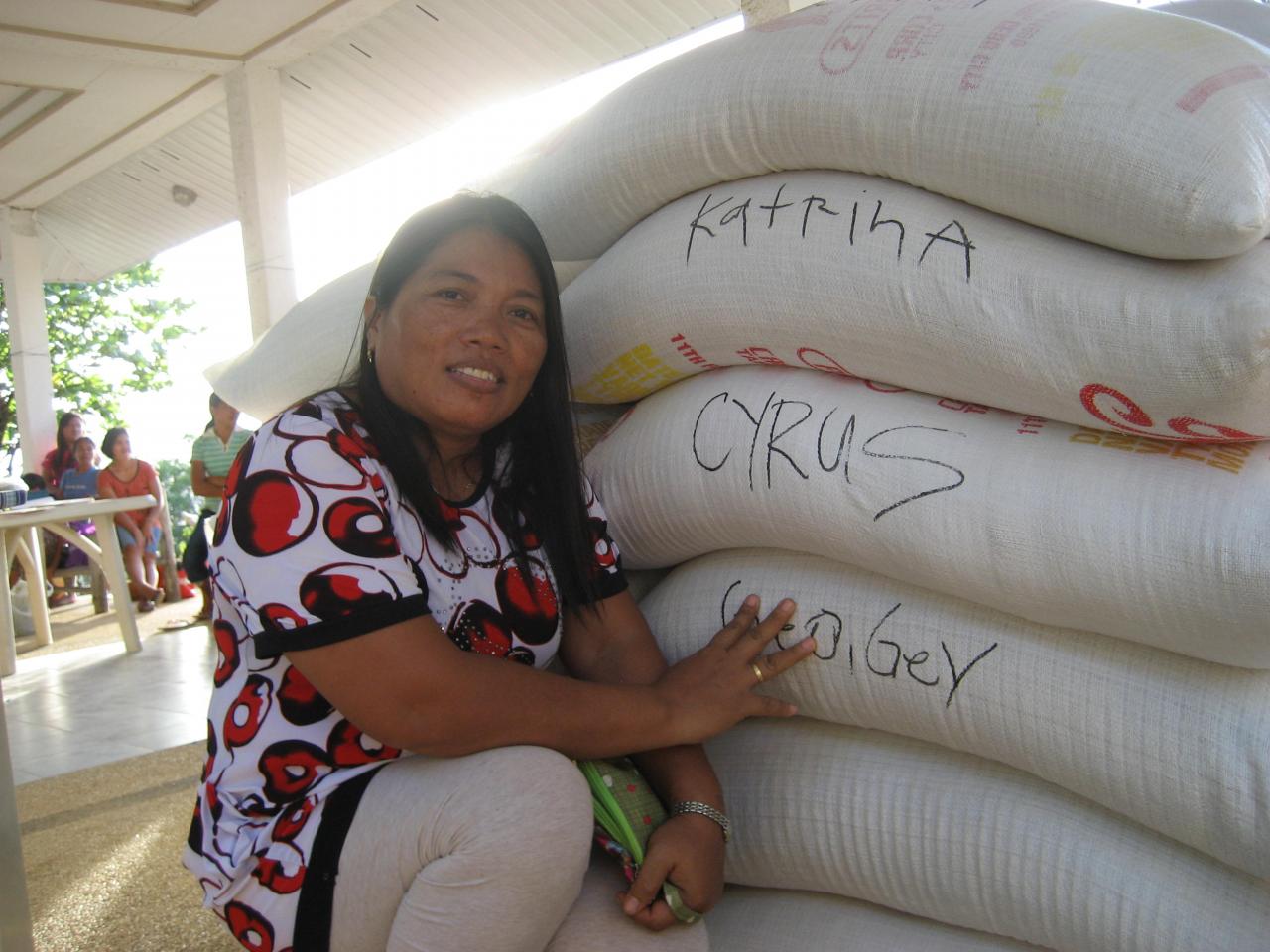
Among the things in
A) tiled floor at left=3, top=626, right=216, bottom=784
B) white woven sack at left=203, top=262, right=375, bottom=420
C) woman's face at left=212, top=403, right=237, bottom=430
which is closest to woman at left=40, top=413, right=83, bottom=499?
tiled floor at left=3, top=626, right=216, bottom=784

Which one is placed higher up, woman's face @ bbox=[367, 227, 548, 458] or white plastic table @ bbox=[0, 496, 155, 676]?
woman's face @ bbox=[367, 227, 548, 458]

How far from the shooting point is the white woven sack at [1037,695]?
2.93ft

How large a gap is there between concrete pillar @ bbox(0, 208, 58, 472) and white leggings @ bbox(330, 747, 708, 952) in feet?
28.5

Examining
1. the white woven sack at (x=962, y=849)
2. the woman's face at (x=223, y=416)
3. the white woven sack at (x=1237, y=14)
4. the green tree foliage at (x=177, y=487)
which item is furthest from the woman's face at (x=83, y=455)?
the white woven sack at (x=1237, y=14)

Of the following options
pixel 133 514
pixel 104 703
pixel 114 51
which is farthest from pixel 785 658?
pixel 133 514

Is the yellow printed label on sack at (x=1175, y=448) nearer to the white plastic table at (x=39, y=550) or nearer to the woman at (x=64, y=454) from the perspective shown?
the white plastic table at (x=39, y=550)

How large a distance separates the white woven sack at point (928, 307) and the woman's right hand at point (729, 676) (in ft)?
0.96

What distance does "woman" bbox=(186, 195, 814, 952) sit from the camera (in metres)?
0.91

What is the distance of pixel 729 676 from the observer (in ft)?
3.62

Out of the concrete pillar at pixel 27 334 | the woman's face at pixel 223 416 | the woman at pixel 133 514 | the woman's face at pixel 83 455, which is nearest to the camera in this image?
the woman's face at pixel 223 416

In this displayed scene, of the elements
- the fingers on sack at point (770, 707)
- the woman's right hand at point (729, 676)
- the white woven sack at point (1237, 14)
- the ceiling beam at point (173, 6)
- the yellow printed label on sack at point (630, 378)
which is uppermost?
the ceiling beam at point (173, 6)

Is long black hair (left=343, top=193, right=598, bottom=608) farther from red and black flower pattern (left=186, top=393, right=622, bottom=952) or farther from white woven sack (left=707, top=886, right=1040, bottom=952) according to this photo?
white woven sack (left=707, top=886, right=1040, bottom=952)

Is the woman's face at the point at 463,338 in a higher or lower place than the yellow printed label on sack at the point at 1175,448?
higher

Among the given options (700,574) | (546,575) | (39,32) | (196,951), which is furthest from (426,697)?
(39,32)
